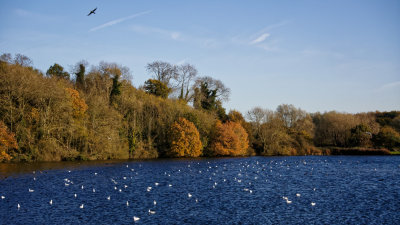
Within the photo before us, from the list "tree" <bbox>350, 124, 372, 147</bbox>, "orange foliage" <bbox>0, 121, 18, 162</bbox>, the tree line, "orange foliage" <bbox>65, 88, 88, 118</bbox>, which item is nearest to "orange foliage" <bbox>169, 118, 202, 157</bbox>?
the tree line

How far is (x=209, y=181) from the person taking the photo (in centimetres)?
3084

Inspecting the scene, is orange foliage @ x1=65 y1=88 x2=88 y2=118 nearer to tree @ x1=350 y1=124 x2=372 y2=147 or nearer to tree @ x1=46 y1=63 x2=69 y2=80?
tree @ x1=46 y1=63 x2=69 y2=80

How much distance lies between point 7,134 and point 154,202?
1173 inches

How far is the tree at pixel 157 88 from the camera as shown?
72750mm

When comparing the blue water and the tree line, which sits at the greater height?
the tree line

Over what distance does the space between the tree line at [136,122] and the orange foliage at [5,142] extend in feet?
0.37

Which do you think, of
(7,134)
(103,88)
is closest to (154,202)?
(7,134)

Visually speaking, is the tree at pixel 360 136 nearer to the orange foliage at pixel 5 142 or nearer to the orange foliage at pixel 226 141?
the orange foliage at pixel 226 141

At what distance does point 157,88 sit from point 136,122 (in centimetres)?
1499

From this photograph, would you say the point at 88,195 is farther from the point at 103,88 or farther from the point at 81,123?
the point at 103,88

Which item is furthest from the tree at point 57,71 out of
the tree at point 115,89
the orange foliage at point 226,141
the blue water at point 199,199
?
the blue water at point 199,199

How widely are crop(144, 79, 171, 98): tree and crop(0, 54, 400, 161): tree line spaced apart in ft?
0.74

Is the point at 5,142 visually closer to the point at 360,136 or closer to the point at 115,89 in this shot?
the point at 115,89

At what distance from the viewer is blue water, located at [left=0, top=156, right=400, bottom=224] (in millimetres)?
17547
